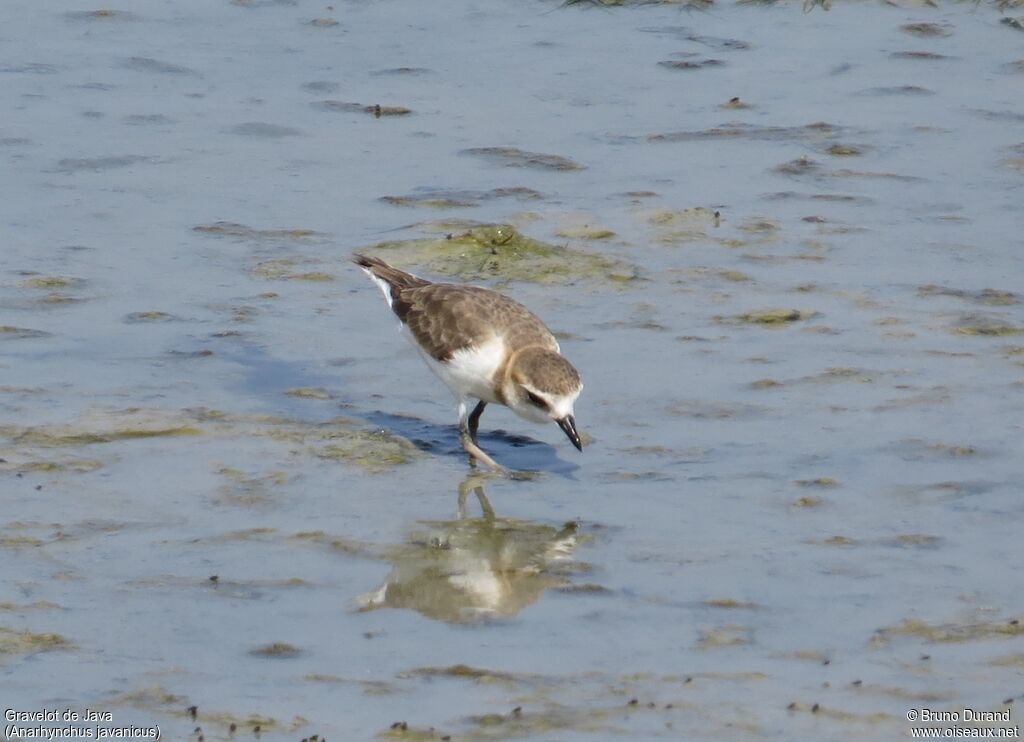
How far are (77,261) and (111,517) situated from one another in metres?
3.73

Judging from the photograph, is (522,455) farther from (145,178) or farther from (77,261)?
(145,178)

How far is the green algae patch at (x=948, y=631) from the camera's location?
23.2ft

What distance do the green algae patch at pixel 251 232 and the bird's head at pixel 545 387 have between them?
11.6 ft

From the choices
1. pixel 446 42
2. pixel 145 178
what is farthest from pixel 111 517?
pixel 446 42

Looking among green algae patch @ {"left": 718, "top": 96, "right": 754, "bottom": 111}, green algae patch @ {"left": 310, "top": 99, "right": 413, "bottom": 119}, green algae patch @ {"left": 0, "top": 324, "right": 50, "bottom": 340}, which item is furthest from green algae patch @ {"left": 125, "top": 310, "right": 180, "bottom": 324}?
green algae patch @ {"left": 718, "top": 96, "right": 754, "bottom": 111}

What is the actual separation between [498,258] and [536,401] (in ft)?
10.3

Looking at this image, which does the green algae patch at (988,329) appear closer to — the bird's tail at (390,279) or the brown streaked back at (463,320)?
Answer: the brown streaked back at (463,320)

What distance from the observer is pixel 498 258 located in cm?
1195

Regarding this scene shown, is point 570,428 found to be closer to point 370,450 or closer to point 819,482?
point 370,450

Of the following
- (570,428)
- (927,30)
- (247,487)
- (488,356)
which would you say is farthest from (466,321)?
(927,30)

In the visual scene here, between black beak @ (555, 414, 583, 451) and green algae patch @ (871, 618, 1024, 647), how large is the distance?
84.1 inches

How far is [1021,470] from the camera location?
8.81 meters

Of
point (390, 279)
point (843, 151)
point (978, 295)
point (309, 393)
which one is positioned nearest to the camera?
point (309, 393)

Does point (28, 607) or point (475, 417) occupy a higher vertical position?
point (28, 607)
